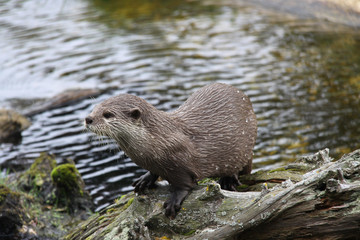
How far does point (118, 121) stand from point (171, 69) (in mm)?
7615

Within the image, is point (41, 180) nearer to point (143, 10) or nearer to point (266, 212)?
point (266, 212)

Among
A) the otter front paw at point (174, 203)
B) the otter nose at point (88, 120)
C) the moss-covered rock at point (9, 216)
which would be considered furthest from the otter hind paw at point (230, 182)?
the moss-covered rock at point (9, 216)

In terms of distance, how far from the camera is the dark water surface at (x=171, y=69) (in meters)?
7.44

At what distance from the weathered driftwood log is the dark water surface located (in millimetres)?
1837

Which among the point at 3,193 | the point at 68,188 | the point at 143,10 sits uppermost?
the point at 143,10

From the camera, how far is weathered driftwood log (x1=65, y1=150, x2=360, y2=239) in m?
3.20

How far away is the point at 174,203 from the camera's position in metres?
3.87

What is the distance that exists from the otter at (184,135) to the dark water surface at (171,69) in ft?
5.49

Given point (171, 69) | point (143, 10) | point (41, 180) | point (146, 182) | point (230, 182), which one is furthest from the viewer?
point (143, 10)

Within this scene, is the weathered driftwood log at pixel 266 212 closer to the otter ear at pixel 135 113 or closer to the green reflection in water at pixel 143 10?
the otter ear at pixel 135 113

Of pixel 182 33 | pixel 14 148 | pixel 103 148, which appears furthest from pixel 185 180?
pixel 182 33

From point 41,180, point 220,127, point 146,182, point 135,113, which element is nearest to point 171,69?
point 41,180

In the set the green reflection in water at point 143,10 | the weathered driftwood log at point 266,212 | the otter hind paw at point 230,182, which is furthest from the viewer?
the green reflection in water at point 143,10

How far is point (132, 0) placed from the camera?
18656 mm
